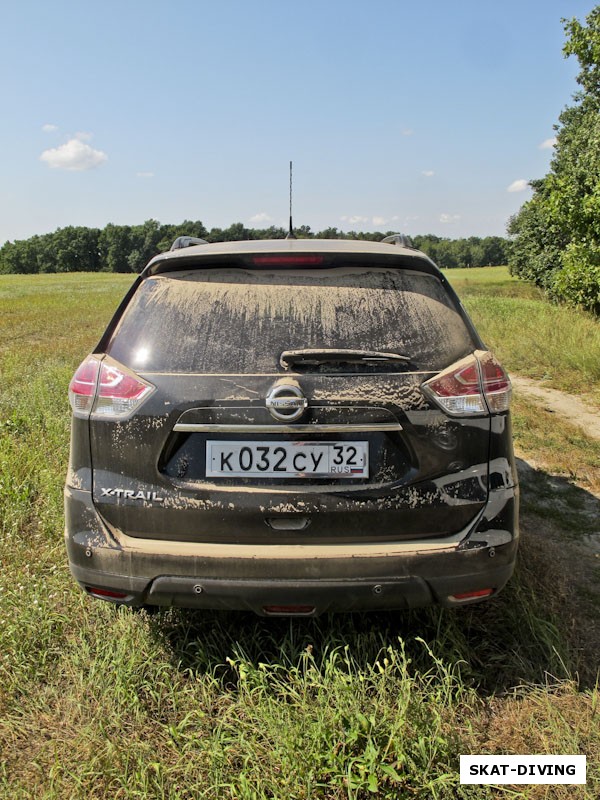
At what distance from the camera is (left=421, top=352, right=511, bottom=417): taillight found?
2.19 metres

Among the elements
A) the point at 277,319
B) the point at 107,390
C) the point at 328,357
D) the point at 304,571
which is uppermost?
the point at 277,319

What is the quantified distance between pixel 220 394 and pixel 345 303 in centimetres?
60

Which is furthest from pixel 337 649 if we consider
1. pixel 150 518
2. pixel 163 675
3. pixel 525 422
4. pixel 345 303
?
pixel 525 422

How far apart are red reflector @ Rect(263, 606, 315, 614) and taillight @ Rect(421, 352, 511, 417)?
0.88 m

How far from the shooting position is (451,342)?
2.31m

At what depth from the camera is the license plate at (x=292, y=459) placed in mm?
2145

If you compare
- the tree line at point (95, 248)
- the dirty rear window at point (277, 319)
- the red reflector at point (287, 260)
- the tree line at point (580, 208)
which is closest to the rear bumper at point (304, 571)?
the dirty rear window at point (277, 319)

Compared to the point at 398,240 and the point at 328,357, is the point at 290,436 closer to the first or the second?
the point at 328,357

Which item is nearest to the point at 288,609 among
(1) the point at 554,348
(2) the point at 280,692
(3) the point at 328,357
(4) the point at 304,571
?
(4) the point at 304,571

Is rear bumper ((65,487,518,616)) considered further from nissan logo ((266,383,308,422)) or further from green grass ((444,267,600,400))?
green grass ((444,267,600,400))

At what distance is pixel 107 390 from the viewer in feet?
7.41

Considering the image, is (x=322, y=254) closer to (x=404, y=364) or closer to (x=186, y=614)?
(x=404, y=364)

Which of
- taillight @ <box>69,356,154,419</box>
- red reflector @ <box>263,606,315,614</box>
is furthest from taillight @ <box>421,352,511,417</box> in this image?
taillight @ <box>69,356,154,419</box>

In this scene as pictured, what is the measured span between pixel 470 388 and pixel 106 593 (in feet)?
5.14
